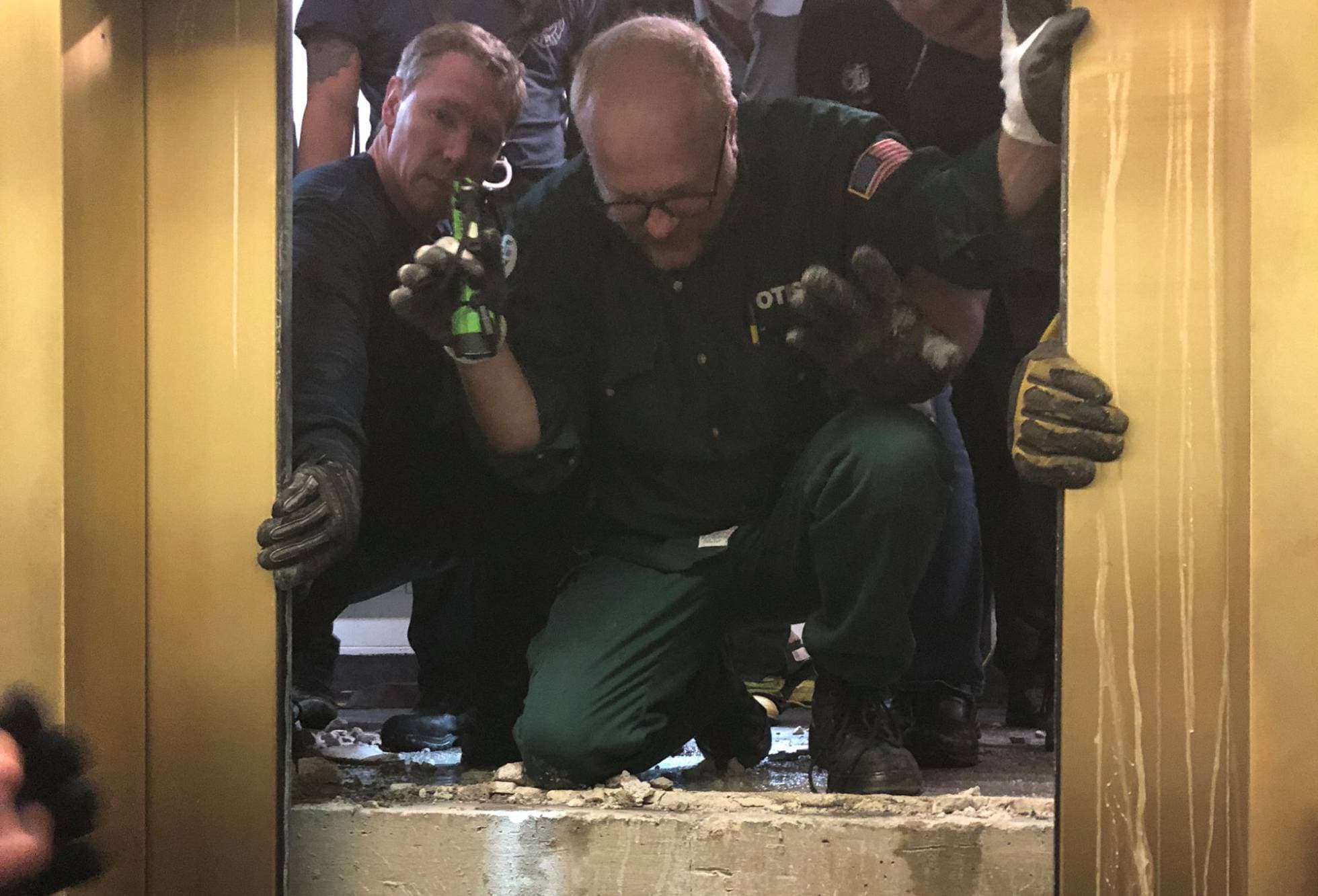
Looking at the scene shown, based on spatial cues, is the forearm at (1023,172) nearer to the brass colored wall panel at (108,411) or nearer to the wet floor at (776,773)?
the wet floor at (776,773)

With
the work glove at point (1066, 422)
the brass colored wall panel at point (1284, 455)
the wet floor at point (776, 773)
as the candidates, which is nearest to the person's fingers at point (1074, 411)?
the work glove at point (1066, 422)

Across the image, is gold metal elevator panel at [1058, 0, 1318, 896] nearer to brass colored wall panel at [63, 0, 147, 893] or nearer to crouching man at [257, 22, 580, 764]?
crouching man at [257, 22, 580, 764]

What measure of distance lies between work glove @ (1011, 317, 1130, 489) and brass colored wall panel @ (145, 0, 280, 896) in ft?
2.69

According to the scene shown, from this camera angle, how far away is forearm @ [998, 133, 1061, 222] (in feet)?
4.03

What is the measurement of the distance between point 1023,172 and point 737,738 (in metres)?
0.82

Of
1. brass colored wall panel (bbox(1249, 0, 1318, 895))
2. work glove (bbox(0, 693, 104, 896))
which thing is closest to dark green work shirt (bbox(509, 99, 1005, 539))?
brass colored wall panel (bbox(1249, 0, 1318, 895))

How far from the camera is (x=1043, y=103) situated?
3.89ft

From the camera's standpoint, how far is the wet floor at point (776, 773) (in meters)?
1.39

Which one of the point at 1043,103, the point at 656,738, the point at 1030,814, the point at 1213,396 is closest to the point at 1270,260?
the point at 1213,396

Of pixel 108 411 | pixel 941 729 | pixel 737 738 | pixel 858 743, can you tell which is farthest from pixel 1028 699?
pixel 108 411

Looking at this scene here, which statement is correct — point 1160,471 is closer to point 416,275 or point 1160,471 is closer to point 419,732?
point 416,275

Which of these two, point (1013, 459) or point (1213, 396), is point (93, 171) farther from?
point (1213, 396)

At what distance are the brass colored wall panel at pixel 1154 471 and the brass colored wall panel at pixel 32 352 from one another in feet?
3.36

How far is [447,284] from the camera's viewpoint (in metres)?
1.36
